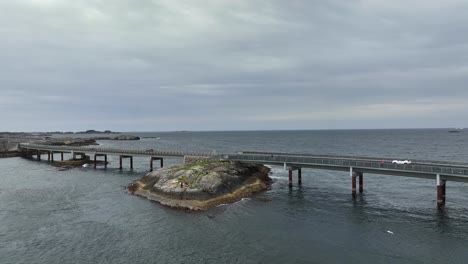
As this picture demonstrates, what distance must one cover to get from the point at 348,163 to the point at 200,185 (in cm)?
2763

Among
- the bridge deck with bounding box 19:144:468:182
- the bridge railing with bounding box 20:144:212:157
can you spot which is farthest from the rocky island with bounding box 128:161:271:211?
the bridge railing with bounding box 20:144:212:157

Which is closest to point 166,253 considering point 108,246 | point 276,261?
point 108,246

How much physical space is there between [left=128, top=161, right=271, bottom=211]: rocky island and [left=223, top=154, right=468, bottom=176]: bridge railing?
3730 mm

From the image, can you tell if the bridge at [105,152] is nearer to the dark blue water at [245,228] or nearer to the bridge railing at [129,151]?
the bridge railing at [129,151]

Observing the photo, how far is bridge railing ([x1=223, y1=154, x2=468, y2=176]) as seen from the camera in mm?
50463

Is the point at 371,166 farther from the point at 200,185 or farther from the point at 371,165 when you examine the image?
the point at 200,185

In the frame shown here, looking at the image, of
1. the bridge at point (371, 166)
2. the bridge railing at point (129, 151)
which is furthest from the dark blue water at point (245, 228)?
the bridge railing at point (129, 151)

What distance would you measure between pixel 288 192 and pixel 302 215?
15.0m

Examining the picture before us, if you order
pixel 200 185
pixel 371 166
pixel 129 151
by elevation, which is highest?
pixel 129 151

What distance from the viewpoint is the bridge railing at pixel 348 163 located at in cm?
5046

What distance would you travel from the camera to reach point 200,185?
2240 inches

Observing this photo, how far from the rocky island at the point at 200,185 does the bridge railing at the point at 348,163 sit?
3730 millimetres

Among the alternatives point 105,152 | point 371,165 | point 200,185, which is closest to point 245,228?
point 200,185

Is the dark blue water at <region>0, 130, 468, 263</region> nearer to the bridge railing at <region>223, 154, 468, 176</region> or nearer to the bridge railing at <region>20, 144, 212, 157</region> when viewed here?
the bridge railing at <region>223, 154, 468, 176</region>
